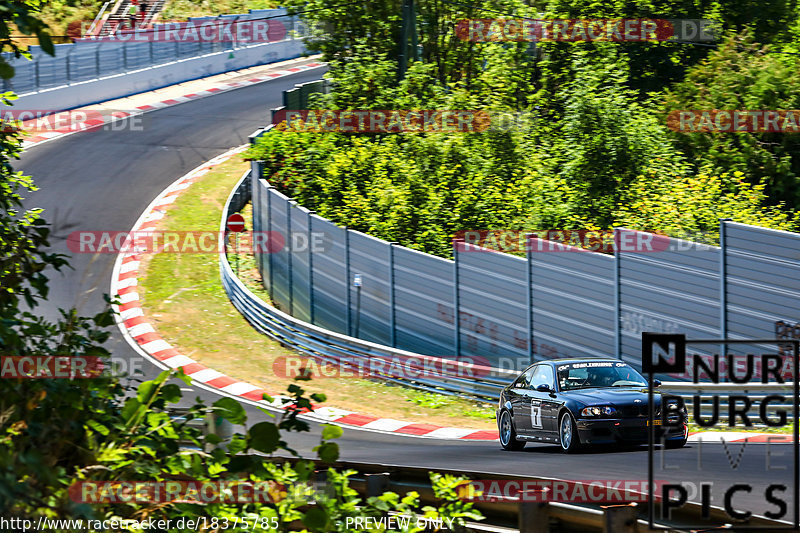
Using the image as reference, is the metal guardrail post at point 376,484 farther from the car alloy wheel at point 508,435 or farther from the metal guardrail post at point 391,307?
the metal guardrail post at point 391,307

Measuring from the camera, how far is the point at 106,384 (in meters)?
6.27

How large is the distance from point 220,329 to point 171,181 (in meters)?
12.2

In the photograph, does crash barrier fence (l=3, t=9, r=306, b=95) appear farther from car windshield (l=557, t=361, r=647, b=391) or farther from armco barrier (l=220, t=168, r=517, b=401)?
car windshield (l=557, t=361, r=647, b=391)

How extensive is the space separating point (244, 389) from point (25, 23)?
16.8m

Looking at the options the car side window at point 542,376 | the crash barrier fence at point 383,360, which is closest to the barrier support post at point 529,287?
the crash barrier fence at point 383,360

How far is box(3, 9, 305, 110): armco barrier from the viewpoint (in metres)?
40.5

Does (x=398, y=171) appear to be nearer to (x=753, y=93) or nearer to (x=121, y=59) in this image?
(x=753, y=93)

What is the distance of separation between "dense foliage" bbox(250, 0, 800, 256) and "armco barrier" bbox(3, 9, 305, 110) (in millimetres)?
6287

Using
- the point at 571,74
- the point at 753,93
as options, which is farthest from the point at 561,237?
the point at 571,74

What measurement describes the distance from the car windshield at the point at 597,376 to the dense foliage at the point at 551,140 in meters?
8.10
